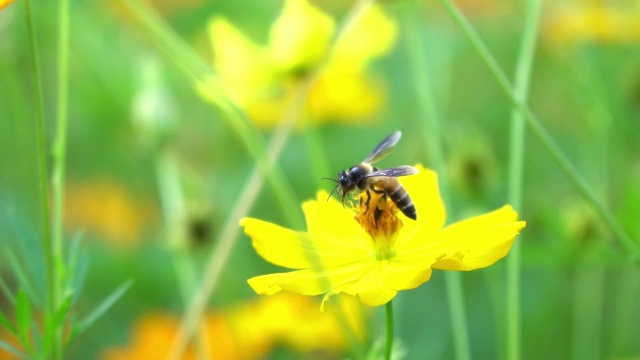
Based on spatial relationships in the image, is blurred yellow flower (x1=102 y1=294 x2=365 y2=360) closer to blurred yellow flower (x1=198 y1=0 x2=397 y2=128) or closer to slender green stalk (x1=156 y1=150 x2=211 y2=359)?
slender green stalk (x1=156 y1=150 x2=211 y2=359)

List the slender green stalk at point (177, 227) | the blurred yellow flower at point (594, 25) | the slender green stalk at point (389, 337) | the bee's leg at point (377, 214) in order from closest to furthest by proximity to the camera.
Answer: the slender green stalk at point (389, 337) → the bee's leg at point (377, 214) → the slender green stalk at point (177, 227) → the blurred yellow flower at point (594, 25)

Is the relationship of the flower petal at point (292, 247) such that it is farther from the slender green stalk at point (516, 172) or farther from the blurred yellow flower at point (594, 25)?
the blurred yellow flower at point (594, 25)

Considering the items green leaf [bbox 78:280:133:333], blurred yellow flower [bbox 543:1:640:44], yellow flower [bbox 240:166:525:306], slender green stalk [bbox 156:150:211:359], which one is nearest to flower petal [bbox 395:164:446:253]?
yellow flower [bbox 240:166:525:306]

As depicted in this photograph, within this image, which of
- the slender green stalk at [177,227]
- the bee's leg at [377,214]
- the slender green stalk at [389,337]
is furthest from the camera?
the slender green stalk at [177,227]

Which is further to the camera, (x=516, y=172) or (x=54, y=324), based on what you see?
(x=516, y=172)

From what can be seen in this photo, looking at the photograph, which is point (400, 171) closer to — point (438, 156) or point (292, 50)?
point (438, 156)

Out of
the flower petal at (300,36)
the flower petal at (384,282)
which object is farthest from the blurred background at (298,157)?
the flower petal at (384,282)

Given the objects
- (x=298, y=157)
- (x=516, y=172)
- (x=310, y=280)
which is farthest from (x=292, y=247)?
(x=298, y=157)

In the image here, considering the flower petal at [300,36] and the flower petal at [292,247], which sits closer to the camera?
the flower petal at [292,247]
